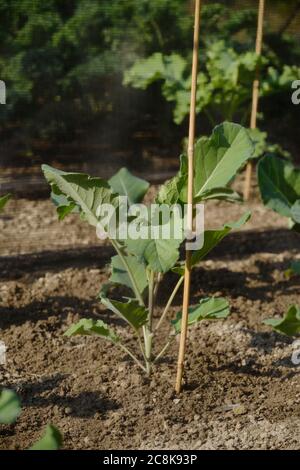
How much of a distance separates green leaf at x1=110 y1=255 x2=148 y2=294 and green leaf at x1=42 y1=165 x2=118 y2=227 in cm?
33

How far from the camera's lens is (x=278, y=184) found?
285cm

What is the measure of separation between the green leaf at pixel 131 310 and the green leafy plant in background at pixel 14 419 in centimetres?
54

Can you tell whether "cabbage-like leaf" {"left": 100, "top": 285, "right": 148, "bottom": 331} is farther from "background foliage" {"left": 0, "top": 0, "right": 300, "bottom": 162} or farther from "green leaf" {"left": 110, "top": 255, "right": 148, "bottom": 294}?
"background foliage" {"left": 0, "top": 0, "right": 300, "bottom": 162}

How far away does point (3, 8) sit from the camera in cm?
441

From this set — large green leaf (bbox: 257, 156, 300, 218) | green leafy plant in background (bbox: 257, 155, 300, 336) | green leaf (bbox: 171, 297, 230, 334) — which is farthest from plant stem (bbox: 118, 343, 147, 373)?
large green leaf (bbox: 257, 156, 300, 218)

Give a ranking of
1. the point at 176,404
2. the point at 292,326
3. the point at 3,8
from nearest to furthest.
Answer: the point at 292,326 < the point at 176,404 < the point at 3,8

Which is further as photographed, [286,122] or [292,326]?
[286,122]

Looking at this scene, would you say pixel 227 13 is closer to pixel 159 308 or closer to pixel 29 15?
pixel 29 15

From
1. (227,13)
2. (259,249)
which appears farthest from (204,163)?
(227,13)

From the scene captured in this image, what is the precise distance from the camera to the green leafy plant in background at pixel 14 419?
1.87 m

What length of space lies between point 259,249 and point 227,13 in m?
1.86

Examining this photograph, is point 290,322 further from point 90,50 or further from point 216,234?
point 90,50

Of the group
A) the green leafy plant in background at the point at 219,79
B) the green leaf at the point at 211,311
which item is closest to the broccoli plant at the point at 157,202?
the green leaf at the point at 211,311

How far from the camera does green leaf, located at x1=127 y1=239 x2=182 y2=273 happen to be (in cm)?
222
